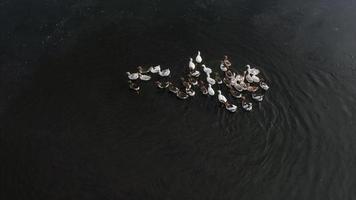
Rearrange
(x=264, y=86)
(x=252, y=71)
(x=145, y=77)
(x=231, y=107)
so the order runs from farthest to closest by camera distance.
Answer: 1. (x=252, y=71)
2. (x=145, y=77)
3. (x=264, y=86)
4. (x=231, y=107)

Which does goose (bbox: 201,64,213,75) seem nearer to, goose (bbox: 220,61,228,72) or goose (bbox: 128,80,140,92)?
goose (bbox: 220,61,228,72)

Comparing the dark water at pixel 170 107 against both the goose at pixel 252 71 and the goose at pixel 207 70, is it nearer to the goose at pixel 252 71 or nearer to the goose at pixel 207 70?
the goose at pixel 252 71

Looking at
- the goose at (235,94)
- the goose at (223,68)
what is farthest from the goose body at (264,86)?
the goose at (223,68)

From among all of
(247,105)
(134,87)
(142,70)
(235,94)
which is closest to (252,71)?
(235,94)

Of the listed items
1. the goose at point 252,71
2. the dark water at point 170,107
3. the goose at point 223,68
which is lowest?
the dark water at point 170,107

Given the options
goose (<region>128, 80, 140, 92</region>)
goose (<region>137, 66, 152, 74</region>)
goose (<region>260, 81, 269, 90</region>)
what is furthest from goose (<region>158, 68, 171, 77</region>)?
goose (<region>260, 81, 269, 90</region>)

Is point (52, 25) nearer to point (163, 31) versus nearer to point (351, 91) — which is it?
point (163, 31)

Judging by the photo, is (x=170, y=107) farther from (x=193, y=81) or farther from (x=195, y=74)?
(x=195, y=74)
